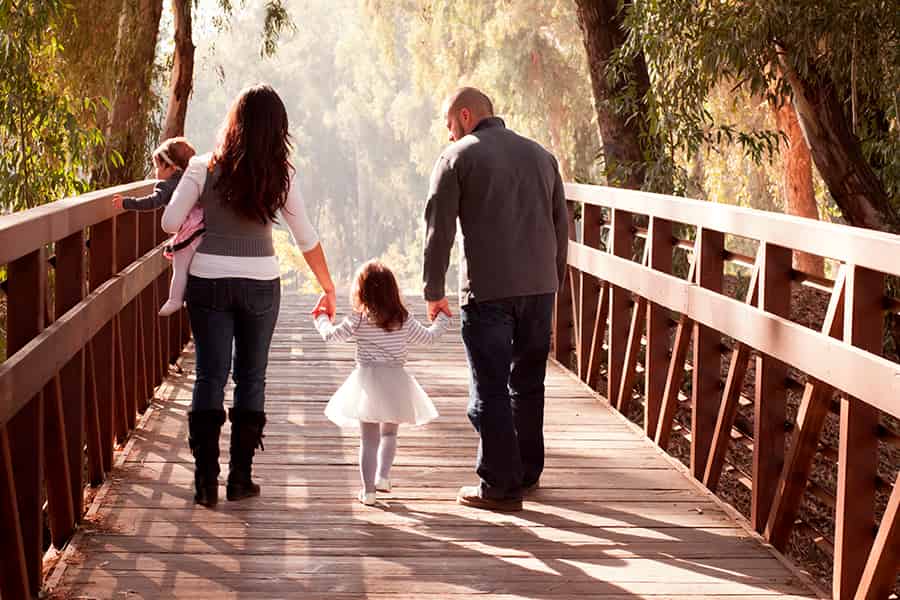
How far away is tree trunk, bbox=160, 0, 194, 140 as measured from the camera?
14026 millimetres

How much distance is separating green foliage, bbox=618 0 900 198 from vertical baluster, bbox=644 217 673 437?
3.34 m

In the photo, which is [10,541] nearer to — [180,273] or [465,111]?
[180,273]

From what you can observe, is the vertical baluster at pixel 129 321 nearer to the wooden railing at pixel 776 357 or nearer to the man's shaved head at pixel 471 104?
the man's shaved head at pixel 471 104

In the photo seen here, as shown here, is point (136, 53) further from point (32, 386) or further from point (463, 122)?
point (32, 386)

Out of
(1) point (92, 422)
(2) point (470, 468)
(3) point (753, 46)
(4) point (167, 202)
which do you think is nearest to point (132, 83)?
(3) point (753, 46)

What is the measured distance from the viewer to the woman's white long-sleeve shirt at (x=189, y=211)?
5.54 meters

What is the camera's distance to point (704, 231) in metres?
6.20

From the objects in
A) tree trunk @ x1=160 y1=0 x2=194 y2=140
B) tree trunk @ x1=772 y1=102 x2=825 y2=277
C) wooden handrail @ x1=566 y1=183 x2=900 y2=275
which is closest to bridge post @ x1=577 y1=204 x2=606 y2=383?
wooden handrail @ x1=566 y1=183 x2=900 y2=275

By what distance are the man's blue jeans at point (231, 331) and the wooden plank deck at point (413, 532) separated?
0.44 meters

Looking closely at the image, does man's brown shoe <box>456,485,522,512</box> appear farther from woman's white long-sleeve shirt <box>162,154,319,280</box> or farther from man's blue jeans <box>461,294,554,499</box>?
woman's white long-sleeve shirt <box>162,154,319,280</box>

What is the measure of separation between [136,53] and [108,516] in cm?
822

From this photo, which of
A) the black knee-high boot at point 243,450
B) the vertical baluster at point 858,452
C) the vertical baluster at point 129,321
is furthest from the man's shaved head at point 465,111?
the vertical baluster at point 129,321

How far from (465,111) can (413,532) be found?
1.66 metres

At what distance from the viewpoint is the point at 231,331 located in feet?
18.9
